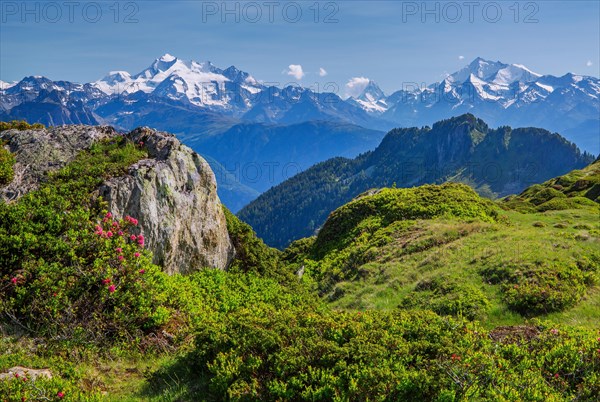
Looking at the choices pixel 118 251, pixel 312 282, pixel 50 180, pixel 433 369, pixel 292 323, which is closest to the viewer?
pixel 433 369

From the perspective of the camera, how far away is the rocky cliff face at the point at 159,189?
16.2 metres

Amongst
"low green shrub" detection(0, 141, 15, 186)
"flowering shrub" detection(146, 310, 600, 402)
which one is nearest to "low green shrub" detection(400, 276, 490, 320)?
"flowering shrub" detection(146, 310, 600, 402)

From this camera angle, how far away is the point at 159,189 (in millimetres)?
17469

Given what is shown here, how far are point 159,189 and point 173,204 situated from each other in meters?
0.83

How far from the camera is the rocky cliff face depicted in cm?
1620

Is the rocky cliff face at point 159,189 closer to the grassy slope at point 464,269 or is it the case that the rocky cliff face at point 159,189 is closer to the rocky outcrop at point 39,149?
the rocky outcrop at point 39,149

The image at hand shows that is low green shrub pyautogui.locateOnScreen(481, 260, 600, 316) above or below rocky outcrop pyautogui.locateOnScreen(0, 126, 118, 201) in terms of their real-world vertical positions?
below

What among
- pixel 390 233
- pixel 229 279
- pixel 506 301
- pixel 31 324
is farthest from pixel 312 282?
pixel 31 324

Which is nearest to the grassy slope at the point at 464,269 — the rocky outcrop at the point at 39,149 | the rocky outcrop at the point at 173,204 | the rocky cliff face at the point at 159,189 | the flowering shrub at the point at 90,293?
the rocky outcrop at the point at 173,204

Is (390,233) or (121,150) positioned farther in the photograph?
(390,233)

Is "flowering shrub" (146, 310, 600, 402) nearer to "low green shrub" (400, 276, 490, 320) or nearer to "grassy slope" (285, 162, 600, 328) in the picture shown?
"grassy slope" (285, 162, 600, 328)

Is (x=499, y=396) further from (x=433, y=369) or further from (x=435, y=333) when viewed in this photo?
(x=435, y=333)

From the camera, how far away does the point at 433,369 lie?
8086mm

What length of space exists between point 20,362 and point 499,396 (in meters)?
9.94
